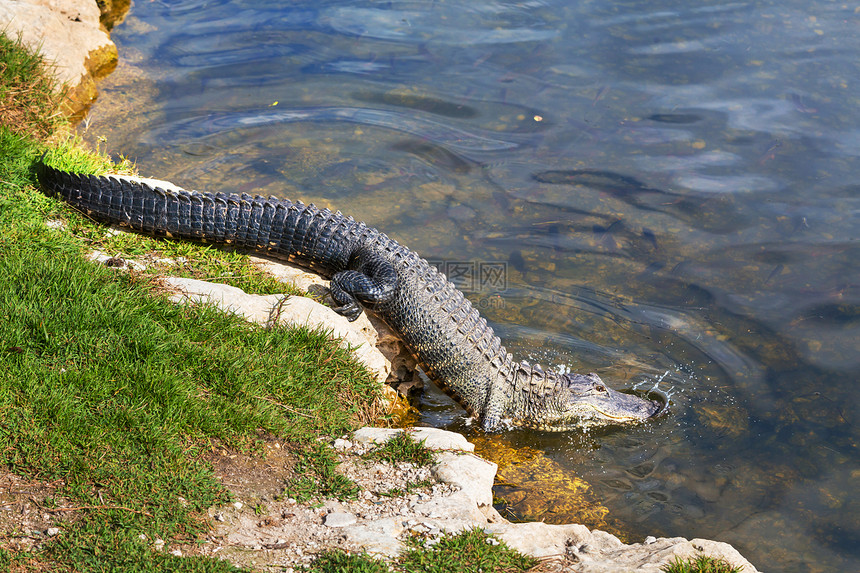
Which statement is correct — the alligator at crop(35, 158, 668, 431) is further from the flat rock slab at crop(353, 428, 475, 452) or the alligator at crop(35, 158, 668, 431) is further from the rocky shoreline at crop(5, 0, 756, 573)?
the flat rock slab at crop(353, 428, 475, 452)

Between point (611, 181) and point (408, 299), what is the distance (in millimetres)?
3995

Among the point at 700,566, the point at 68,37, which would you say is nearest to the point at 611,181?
the point at 700,566

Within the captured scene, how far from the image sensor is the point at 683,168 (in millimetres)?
8562

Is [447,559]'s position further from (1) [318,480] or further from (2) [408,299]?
(2) [408,299]

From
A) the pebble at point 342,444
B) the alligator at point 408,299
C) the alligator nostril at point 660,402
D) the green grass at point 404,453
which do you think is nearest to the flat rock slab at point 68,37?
the alligator at point 408,299

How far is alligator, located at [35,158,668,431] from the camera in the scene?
548cm

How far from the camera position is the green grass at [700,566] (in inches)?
134

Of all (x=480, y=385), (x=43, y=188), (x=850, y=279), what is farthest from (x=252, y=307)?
(x=850, y=279)

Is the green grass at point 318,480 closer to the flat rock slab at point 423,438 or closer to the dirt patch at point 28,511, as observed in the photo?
the flat rock slab at point 423,438

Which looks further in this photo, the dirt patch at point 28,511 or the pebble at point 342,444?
the pebble at point 342,444

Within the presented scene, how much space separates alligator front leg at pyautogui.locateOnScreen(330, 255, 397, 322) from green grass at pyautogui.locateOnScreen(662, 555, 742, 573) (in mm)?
2879

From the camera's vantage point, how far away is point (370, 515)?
360 centimetres

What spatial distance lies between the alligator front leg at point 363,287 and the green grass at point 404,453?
1.44 meters

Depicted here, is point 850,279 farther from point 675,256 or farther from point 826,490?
point 826,490
